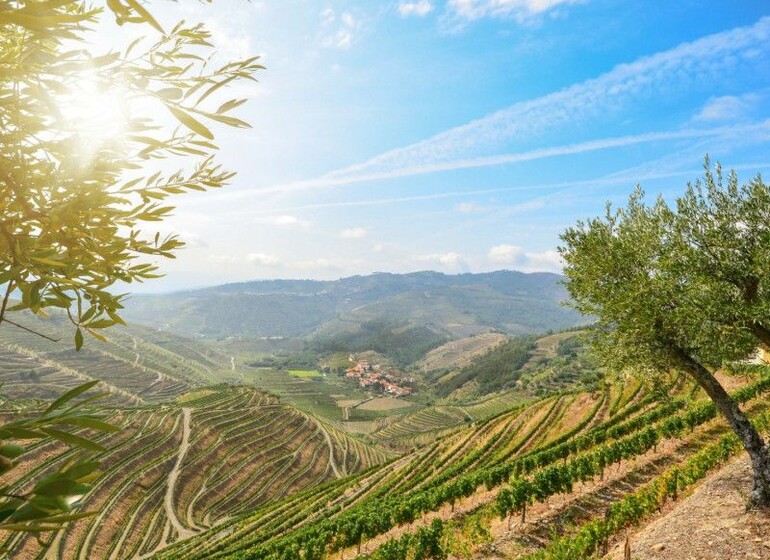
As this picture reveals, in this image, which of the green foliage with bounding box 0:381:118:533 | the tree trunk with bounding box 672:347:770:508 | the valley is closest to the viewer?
the green foliage with bounding box 0:381:118:533

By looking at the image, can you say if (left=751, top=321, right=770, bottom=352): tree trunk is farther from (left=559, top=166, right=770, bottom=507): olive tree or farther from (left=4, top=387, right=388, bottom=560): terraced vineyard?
(left=4, top=387, right=388, bottom=560): terraced vineyard

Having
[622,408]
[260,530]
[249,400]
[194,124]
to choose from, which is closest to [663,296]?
[194,124]

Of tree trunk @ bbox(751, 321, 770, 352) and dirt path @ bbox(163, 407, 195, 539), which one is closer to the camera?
tree trunk @ bbox(751, 321, 770, 352)

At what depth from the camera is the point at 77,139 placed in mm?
3012

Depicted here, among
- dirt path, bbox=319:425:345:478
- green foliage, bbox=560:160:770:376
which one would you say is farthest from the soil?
dirt path, bbox=319:425:345:478

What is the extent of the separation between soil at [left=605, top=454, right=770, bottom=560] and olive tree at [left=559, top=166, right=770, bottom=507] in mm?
1239

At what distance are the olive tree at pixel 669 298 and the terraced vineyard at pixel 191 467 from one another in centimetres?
6971

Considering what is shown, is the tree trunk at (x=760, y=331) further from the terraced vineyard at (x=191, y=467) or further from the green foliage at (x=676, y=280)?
the terraced vineyard at (x=191, y=467)

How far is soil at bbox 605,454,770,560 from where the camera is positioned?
485 inches

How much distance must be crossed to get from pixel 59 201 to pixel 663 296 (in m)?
17.1

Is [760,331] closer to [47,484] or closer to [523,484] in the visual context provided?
[523,484]

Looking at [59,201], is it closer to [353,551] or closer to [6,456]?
[6,456]

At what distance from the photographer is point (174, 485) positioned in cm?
8744

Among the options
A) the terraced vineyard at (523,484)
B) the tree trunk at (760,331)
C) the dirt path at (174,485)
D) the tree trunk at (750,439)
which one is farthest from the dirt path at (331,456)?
the tree trunk at (760,331)
